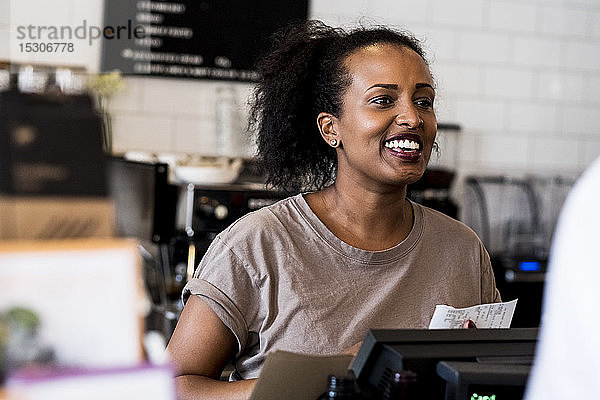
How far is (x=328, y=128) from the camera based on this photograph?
1.91 meters

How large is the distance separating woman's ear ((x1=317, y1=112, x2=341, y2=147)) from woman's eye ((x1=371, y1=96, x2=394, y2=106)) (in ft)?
0.46

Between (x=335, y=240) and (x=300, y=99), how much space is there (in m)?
0.39

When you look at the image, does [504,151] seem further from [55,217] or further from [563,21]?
[55,217]

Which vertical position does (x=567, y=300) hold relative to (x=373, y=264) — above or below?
above

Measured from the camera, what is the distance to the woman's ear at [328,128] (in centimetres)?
189

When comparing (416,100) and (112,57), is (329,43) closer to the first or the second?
(416,100)

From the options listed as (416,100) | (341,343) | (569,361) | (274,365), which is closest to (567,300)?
(569,361)

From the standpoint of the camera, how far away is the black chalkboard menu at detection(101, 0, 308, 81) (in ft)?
12.1

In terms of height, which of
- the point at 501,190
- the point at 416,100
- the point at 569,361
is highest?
the point at 416,100

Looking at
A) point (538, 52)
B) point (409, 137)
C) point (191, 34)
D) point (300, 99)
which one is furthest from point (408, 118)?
point (538, 52)

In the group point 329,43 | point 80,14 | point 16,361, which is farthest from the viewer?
point 80,14

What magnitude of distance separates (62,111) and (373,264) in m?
1.19

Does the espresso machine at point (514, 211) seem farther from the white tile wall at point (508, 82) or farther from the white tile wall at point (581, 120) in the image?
the white tile wall at point (508, 82)

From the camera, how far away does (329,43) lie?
197cm
